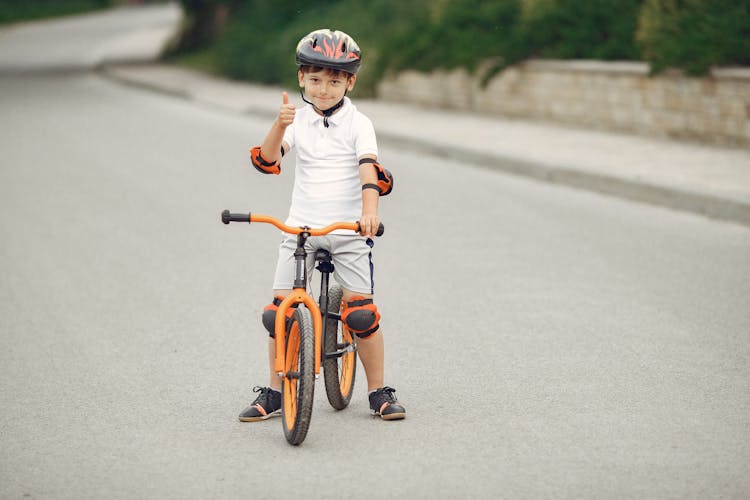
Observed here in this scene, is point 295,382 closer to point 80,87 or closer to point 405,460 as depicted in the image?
point 405,460

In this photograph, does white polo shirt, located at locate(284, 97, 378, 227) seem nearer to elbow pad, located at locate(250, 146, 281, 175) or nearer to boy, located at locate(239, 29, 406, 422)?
boy, located at locate(239, 29, 406, 422)

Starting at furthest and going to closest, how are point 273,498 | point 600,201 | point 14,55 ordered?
point 14,55 → point 600,201 → point 273,498

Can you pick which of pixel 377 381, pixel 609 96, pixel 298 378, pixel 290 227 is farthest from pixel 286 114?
pixel 609 96

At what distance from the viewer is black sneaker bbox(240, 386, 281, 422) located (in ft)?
17.0

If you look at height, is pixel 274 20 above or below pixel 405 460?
above

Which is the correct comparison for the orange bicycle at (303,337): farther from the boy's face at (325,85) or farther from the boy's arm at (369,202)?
the boy's face at (325,85)

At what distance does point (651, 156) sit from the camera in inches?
516

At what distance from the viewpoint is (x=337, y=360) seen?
5.18 m

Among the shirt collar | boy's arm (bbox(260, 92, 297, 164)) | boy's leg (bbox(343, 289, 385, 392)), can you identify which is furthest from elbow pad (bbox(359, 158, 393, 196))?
boy's leg (bbox(343, 289, 385, 392))

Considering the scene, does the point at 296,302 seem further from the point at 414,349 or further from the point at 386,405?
the point at 414,349

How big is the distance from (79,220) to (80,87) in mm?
17747

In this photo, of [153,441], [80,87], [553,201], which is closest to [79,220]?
[553,201]

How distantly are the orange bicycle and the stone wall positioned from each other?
9.29 m

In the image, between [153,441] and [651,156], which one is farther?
[651,156]
